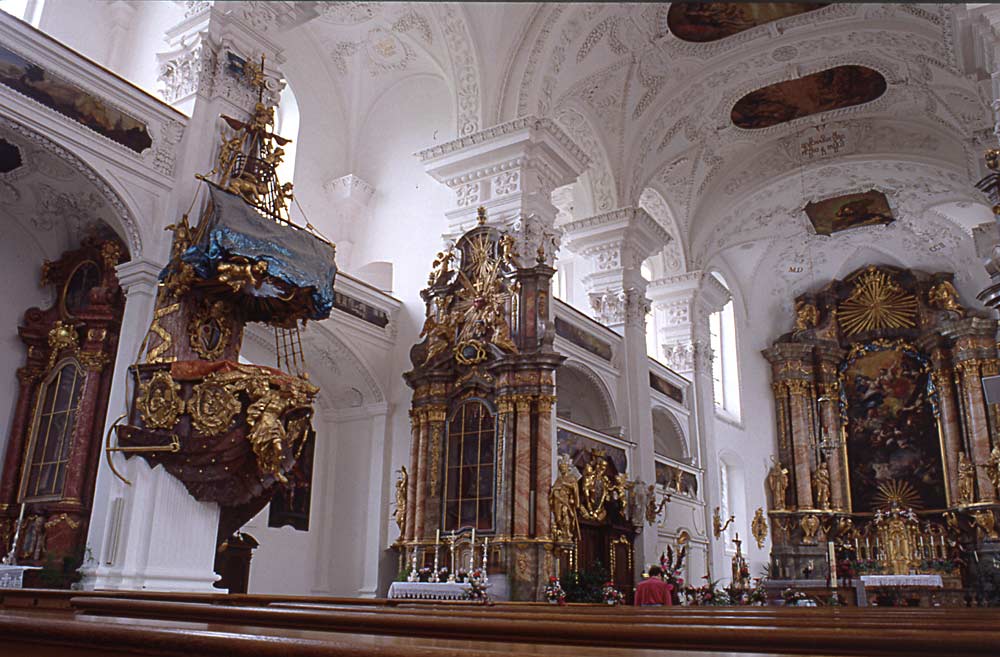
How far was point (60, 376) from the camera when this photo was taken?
32.0 feet

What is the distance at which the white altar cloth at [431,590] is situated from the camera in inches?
388

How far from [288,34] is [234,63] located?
179 inches

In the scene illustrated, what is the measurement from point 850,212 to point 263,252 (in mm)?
16782

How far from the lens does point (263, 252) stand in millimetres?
8297

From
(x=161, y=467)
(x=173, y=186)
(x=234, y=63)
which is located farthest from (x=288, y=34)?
(x=161, y=467)

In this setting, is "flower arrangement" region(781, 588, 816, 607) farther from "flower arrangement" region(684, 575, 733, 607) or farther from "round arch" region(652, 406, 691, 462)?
"round arch" region(652, 406, 691, 462)

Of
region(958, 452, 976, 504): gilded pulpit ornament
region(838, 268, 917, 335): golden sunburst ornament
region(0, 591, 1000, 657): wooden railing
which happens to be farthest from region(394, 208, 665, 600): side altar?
region(838, 268, 917, 335): golden sunburst ornament

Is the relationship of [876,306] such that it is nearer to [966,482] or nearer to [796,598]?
[966,482]

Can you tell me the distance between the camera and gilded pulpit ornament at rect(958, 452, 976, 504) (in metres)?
19.6

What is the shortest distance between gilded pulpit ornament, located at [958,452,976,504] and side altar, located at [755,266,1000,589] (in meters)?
0.03

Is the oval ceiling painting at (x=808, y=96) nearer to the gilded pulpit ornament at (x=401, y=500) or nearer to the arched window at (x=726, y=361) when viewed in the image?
the arched window at (x=726, y=361)

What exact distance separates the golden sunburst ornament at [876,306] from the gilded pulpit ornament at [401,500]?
15.9 meters

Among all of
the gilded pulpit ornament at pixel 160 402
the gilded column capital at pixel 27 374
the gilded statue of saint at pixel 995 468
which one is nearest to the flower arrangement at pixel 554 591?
the gilded pulpit ornament at pixel 160 402

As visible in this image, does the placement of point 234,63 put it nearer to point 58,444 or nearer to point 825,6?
point 58,444
